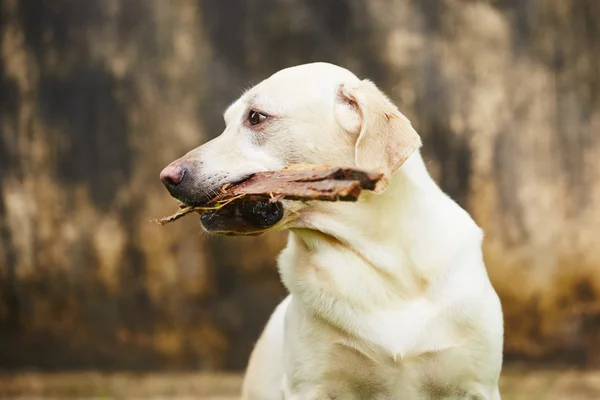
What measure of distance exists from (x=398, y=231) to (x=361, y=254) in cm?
16

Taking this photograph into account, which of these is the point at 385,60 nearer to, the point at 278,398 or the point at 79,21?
the point at 79,21

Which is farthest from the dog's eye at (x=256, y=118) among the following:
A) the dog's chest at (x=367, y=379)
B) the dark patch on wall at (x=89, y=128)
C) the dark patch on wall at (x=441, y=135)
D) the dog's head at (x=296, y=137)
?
the dark patch on wall at (x=89, y=128)

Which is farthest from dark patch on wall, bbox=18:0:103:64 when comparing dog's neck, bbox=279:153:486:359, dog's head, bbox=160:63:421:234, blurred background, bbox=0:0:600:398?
dog's neck, bbox=279:153:486:359

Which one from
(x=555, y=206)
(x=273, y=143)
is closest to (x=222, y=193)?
(x=273, y=143)

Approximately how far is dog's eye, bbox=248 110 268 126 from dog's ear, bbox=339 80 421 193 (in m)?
0.36

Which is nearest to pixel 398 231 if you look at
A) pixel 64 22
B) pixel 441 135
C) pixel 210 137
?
pixel 441 135

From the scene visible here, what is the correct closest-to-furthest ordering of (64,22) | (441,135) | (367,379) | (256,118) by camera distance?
(367,379) < (256,118) < (441,135) < (64,22)

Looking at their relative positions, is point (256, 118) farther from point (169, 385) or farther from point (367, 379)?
point (169, 385)

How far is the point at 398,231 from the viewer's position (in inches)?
122

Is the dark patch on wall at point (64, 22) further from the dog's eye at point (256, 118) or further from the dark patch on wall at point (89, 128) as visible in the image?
the dog's eye at point (256, 118)

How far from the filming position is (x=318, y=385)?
3.10 m

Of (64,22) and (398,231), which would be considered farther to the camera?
(64,22)

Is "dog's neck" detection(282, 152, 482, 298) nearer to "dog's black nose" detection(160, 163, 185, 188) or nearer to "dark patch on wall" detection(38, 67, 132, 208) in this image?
"dog's black nose" detection(160, 163, 185, 188)

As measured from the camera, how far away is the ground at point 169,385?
535 centimetres
